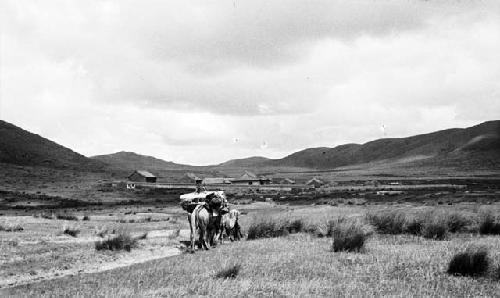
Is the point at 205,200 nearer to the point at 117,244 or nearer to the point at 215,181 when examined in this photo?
the point at 117,244

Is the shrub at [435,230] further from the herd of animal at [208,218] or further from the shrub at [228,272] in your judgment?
the shrub at [228,272]

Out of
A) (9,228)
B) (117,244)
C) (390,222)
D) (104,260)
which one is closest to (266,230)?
(390,222)

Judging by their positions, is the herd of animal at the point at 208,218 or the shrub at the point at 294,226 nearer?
the herd of animal at the point at 208,218

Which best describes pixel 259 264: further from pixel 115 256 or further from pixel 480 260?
pixel 115 256

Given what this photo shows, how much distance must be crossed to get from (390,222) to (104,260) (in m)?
10.2

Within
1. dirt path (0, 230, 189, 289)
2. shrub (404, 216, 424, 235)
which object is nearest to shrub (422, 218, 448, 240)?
shrub (404, 216, 424, 235)

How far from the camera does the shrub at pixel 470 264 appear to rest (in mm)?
9945

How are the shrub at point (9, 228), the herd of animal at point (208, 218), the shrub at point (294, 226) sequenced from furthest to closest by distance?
the shrub at point (9, 228)
the shrub at point (294, 226)
the herd of animal at point (208, 218)

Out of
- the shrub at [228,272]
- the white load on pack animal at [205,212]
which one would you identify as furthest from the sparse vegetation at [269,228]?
the shrub at [228,272]

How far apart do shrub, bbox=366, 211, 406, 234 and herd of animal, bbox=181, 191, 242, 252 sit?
5.31 m

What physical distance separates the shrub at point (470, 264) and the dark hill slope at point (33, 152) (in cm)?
11512

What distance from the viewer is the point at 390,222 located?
18.1 metres

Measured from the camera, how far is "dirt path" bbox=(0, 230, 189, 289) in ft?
37.9

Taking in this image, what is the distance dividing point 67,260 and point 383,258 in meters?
8.48
